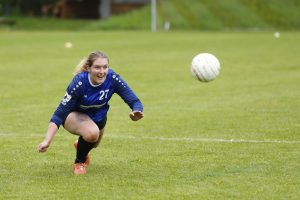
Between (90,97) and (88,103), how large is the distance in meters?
0.08

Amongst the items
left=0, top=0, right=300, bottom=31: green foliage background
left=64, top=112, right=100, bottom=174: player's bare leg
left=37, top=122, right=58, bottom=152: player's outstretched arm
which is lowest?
left=0, top=0, right=300, bottom=31: green foliage background

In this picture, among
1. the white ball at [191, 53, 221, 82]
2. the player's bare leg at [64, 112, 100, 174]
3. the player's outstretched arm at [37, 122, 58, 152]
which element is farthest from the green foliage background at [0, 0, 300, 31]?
the player's outstretched arm at [37, 122, 58, 152]

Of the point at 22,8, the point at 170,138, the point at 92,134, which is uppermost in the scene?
the point at 92,134

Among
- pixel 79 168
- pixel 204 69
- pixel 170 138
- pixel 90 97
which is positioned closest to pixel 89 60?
pixel 90 97

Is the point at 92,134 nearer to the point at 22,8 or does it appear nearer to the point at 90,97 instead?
the point at 90,97

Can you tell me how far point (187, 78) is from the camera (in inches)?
797

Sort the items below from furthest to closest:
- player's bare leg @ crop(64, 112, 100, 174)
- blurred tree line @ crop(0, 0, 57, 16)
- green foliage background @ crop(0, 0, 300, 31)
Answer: blurred tree line @ crop(0, 0, 57, 16)
green foliage background @ crop(0, 0, 300, 31)
player's bare leg @ crop(64, 112, 100, 174)

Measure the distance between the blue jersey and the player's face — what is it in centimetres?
10

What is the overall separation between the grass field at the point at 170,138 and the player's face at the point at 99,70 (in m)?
1.07

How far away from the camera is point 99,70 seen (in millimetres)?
8438

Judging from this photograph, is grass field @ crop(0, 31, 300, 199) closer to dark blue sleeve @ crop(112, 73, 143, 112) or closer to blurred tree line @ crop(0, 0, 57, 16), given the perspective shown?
dark blue sleeve @ crop(112, 73, 143, 112)

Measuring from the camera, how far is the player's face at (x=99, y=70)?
841cm

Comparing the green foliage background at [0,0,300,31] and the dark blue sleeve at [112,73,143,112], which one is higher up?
the dark blue sleeve at [112,73,143,112]

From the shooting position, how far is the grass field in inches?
311
